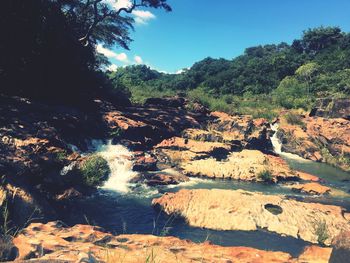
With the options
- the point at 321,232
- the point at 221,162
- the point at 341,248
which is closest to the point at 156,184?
the point at 221,162

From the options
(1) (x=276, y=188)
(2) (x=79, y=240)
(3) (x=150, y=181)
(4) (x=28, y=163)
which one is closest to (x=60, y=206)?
(4) (x=28, y=163)

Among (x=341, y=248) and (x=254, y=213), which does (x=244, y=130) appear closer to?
(x=254, y=213)

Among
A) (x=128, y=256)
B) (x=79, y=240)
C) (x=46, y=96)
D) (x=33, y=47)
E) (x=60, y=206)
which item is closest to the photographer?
(x=128, y=256)

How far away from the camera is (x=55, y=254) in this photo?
3592mm

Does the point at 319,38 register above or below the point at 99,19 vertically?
above

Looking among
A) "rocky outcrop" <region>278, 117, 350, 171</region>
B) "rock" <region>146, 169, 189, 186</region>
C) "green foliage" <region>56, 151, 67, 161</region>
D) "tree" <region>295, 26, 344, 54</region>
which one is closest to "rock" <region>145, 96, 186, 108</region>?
"rocky outcrop" <region>278, 117, 350, 171</region>

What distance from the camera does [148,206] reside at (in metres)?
11.8

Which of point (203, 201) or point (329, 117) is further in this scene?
point (329, 117)

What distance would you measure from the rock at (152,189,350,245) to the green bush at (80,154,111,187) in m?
2.94

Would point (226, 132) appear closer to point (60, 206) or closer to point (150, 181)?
point (150, 181)

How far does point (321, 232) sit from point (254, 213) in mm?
1912

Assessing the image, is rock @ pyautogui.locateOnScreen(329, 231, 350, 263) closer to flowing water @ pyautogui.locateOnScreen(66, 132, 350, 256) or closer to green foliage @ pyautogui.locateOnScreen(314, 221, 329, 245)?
flowing water @ pyautogui.locateOnScreen(66, 132, 350, 256)

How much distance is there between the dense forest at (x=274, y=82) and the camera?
3559cm

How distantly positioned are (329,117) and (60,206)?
21.9m
